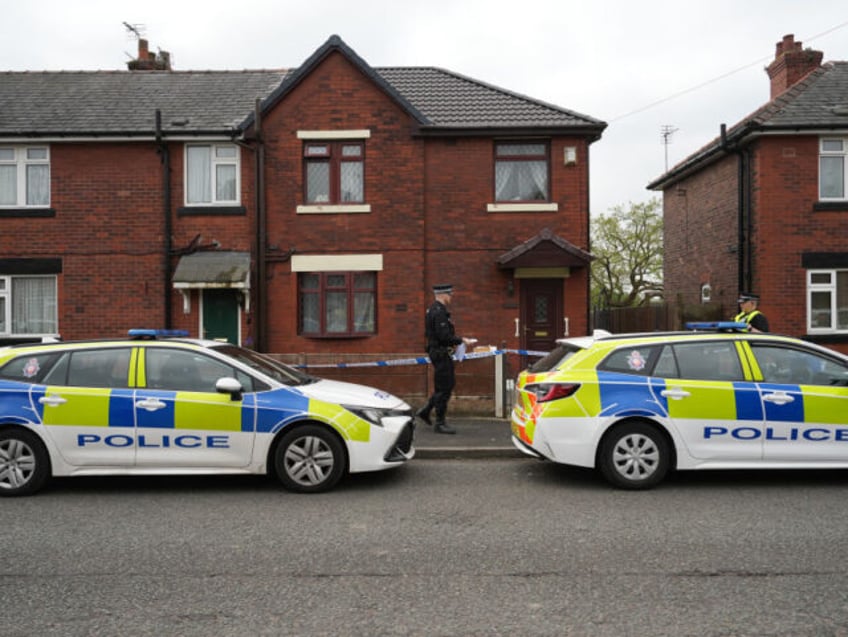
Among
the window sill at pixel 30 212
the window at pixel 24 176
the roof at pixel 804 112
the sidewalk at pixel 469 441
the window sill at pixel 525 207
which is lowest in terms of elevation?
the sidewalk at pixel 469 441

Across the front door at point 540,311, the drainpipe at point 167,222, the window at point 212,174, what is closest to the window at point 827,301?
the front door at point 540,311

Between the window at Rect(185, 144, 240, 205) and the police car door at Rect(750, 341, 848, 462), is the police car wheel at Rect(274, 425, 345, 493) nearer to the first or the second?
the police car door at Rect(750, 341, 848, 462)

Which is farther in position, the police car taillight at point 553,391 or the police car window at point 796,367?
the police car window at point 796,367

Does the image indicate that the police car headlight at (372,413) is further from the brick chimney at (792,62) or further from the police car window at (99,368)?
the brick chimney at (792,62)

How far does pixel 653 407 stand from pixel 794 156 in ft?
30.4

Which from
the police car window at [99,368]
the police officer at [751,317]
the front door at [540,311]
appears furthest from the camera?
the front door at [540,311]

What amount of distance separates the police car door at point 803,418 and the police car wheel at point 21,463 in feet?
21.5

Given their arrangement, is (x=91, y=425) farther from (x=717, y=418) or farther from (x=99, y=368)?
(x=717, y=418)

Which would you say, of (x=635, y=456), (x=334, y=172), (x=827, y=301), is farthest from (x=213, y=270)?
(x=827, y=301)

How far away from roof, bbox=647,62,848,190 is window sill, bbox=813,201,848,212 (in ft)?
4.30

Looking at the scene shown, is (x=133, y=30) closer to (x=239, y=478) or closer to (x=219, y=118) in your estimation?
(x=219, y=118)

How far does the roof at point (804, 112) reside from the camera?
1313 cm

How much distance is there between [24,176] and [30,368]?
819 centimetres

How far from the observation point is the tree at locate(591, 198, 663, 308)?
36000mm
